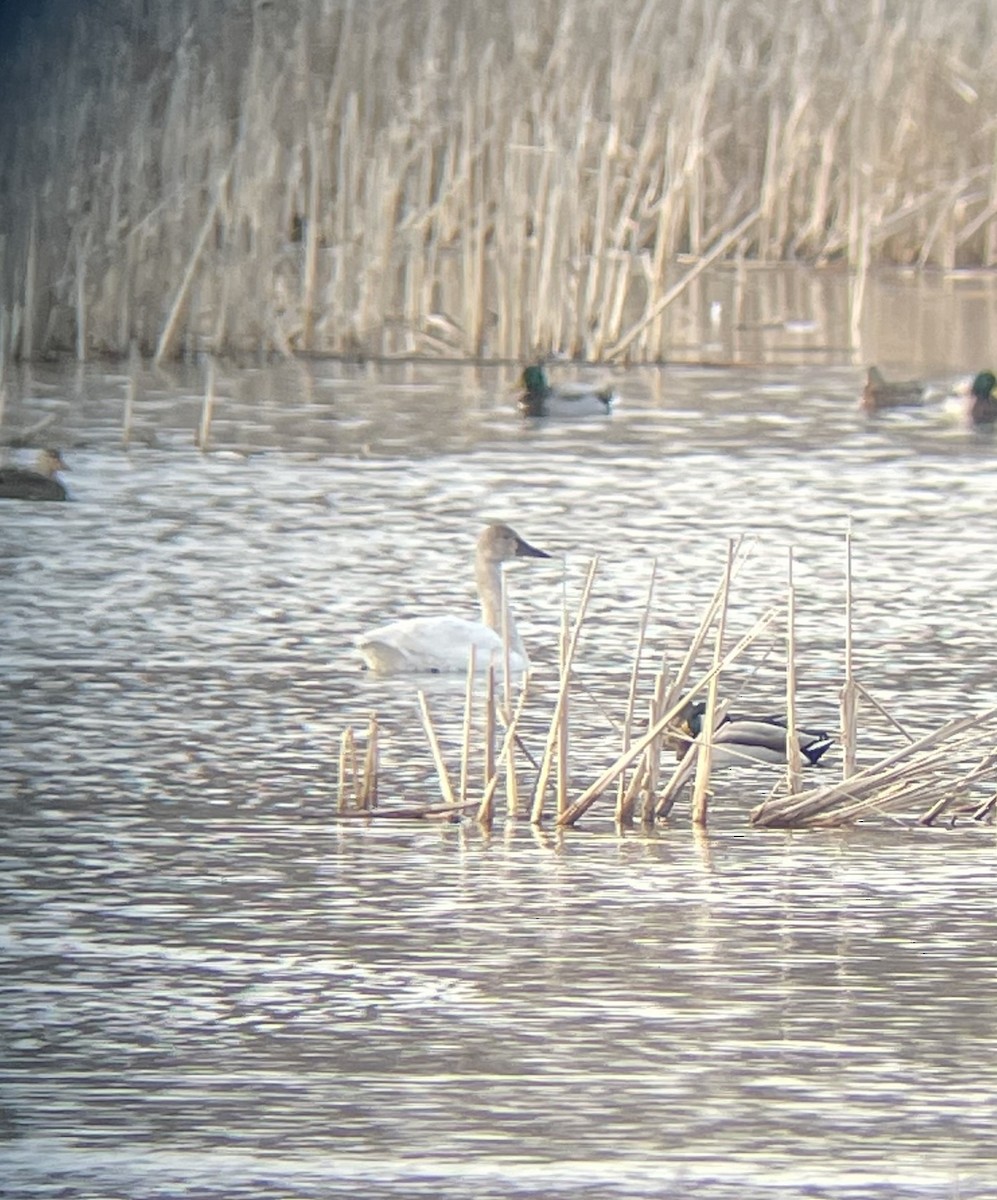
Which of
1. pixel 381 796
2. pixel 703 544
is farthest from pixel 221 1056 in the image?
pixel 703 544

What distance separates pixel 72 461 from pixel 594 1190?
24.6 feet

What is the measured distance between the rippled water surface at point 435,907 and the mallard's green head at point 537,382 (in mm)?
2449

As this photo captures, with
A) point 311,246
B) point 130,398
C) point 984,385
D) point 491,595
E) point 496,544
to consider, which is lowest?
point 491,595

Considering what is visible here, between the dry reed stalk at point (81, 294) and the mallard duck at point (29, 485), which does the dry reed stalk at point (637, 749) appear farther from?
the dry reed stalk at point (81, 294)

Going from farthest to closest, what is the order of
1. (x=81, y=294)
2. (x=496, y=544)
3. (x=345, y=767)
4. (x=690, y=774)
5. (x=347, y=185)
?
(x=347, y=185) < (x=81, y=294) < (x=496, y=544) < (x=690, y=774) < (x=345, y=767)

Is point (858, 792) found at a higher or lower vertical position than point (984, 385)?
lower

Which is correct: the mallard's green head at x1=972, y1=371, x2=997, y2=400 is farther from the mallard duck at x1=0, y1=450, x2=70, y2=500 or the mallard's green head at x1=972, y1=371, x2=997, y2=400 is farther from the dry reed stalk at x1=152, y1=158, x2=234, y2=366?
the mallard duck at x1=0, y1=450, x2=70, y2=500

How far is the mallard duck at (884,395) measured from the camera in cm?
1238

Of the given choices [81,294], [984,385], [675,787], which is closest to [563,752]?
[675,787]

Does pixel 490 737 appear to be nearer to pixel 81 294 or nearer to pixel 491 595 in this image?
pixel 491 595

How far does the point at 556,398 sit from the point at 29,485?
2.99 m

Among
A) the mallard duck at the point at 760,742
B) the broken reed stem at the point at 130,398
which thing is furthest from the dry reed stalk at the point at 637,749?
the broken reed stem at the point at 130,398

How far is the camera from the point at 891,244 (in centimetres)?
1791

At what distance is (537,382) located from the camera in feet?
39.7
